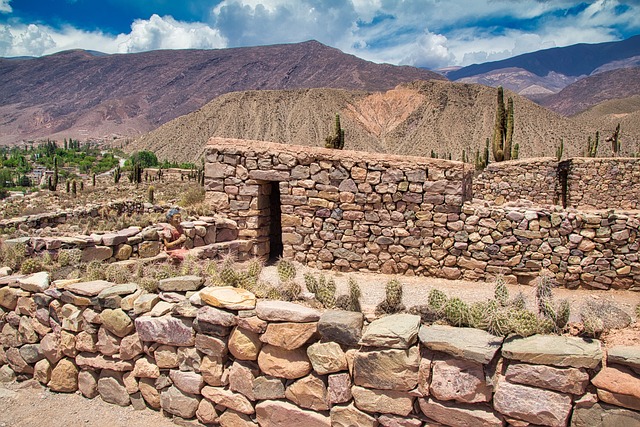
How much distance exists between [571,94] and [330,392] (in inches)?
8080

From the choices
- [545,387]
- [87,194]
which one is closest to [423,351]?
[545,387]

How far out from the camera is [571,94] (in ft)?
586

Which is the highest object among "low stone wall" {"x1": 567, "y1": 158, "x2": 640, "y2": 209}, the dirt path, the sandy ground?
"low stone wall" {"x1": 567, "y1": 158, "x2": 640, "y2": 209}

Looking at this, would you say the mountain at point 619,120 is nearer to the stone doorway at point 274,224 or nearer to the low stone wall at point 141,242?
the stone doorway at point 274,224

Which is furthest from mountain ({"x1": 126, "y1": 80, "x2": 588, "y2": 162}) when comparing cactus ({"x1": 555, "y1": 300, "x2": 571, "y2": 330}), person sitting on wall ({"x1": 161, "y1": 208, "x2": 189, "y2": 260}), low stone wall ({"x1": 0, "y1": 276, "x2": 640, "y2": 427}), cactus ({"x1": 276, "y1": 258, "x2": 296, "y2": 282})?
cactus ({"x1": 555, "y1": 300, "x2": 571, "y2": 330})

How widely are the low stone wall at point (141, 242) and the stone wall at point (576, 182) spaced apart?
9.09 m

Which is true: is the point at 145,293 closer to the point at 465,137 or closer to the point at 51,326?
the point at 51,326

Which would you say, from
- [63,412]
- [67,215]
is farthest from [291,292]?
[67,215]

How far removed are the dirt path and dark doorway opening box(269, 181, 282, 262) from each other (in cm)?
601

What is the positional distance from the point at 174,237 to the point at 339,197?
3.26 metres

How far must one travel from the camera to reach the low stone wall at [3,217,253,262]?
6723 millimetres

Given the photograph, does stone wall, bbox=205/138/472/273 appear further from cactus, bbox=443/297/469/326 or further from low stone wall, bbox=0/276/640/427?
cactus, bbox=443/297/469/326

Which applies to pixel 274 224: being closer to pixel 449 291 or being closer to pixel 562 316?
pixel 449 291

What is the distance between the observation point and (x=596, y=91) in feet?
557
